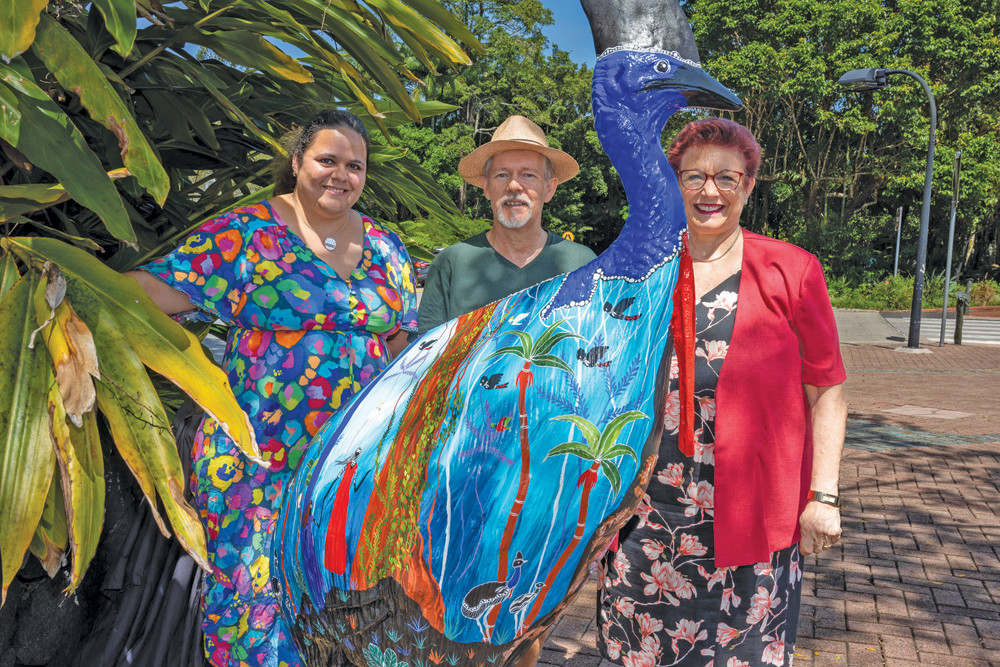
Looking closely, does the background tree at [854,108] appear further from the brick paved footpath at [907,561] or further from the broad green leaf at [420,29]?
the broad green leaf at [420,29]

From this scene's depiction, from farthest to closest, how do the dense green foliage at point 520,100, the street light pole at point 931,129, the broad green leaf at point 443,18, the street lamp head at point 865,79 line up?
the dense green foliage at point 520,100 < the street light pole at point 931,129 < the street lamp head at point 865,79 < the broad green leaf at point 443,18

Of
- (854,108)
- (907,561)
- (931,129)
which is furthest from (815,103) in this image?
(907,561)

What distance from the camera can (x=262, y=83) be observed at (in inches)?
99.6

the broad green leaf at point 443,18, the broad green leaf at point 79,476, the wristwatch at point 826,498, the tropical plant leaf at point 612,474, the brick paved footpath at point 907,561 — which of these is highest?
the broad green leaf at point 443,18

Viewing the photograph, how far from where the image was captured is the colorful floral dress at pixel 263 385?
1742mm

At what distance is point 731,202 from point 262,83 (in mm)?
1621

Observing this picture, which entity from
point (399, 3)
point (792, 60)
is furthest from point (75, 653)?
point (792, 60)

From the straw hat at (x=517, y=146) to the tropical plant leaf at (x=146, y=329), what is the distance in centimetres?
104

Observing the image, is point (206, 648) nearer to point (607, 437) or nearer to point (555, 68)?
point (607, 437)

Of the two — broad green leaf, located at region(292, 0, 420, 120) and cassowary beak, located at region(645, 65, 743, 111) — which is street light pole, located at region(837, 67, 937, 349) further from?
cassowary beak, located at region(645, 65, 743, 111)

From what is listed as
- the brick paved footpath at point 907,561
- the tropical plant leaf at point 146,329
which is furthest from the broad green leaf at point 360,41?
the brick paved footpath at point 907,561

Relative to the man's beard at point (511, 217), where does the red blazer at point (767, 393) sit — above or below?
below

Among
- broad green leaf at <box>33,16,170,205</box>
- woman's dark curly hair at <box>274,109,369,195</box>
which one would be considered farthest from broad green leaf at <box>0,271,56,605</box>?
woman's dark curly hair at <box>274,109,369,195</box>

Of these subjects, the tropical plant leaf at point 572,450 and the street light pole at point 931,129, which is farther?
the street light pole at point 931,129
